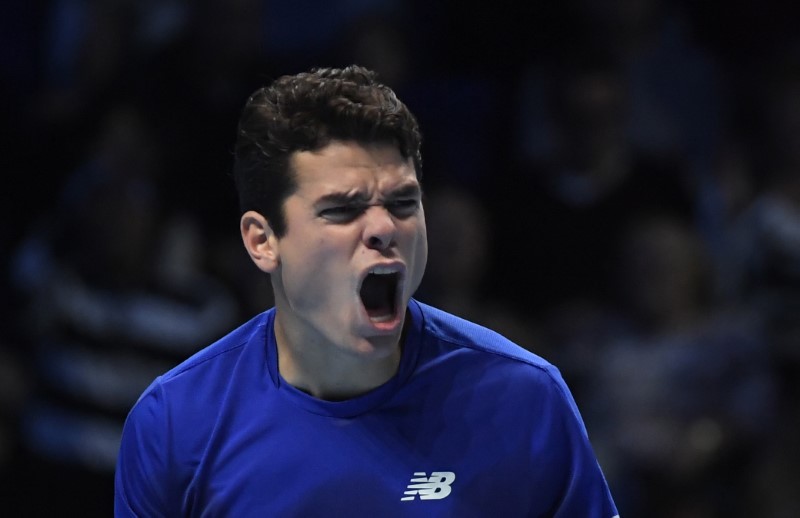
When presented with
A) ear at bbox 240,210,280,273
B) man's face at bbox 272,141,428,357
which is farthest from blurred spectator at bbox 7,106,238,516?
man's face at bbox 272,141,428,357

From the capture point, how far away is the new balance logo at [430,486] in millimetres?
2432

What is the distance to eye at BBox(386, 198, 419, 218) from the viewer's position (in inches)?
94.9

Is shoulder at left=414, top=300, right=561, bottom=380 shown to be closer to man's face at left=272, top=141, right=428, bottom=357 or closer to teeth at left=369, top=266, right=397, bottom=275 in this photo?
man's face at left=272, top=141, right=428, bottom=357

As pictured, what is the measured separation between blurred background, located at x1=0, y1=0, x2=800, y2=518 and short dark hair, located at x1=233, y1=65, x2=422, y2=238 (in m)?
2.64

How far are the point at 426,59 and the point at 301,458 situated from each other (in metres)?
3.43

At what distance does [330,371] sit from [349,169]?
0.42 metres

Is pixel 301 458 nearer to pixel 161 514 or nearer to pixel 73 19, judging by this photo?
pixel 161 514

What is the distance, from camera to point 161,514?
8.08 feet

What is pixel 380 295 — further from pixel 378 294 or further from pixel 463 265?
pixel 463 265

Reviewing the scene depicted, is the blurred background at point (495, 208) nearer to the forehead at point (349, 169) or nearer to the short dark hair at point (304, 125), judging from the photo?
the short dark hair at point (304, 125)

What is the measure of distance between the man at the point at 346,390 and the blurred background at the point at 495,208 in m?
2.58

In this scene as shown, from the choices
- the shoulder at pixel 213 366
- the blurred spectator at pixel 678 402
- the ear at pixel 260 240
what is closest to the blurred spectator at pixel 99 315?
the blurred spectator at pixel 678 402

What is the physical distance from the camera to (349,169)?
2396 millimetres

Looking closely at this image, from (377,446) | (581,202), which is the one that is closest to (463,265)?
(581,202)
